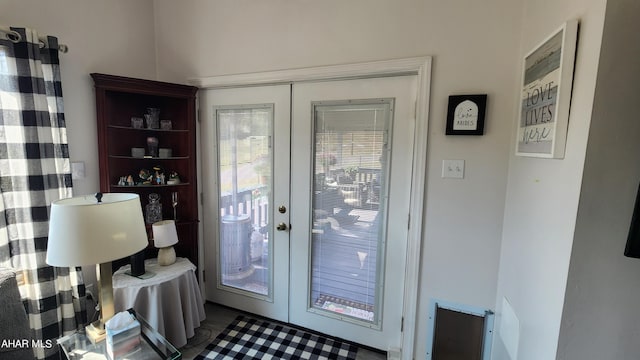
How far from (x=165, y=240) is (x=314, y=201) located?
1.10 m

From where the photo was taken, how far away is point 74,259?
3.62 ft

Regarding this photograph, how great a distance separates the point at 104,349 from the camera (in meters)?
1.29

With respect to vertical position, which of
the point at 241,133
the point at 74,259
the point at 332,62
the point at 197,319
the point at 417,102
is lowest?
the point at 197,319

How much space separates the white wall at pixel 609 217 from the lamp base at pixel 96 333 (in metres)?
1.92

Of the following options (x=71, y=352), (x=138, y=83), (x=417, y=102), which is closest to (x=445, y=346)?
(x=417, y=102)

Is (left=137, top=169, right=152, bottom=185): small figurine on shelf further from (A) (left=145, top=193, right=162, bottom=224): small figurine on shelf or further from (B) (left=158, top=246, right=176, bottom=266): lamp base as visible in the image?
(B) (left=158, top=246, right=176, bottom=266): lamp base

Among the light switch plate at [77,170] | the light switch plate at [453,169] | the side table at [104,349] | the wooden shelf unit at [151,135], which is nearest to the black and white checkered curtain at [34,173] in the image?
the light switch plate at [77,170]

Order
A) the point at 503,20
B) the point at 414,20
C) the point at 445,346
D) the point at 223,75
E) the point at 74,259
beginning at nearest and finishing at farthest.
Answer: the point at 74,259, the point at 503,20, the point at 414,20, the point at 445,346, the point at 223,75

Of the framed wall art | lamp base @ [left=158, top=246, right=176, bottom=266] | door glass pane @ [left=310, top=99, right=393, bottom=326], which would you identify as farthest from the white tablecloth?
the framed wall art

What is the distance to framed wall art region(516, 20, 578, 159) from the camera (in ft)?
3.02

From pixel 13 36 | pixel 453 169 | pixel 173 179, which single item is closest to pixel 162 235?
pixel 173 179

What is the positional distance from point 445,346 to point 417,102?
1528 millimetres

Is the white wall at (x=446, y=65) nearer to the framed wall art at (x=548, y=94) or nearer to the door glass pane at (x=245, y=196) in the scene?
the framed wall art at (x=548, y=94)

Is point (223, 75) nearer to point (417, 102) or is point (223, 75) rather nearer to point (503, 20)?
point (417, 102)
